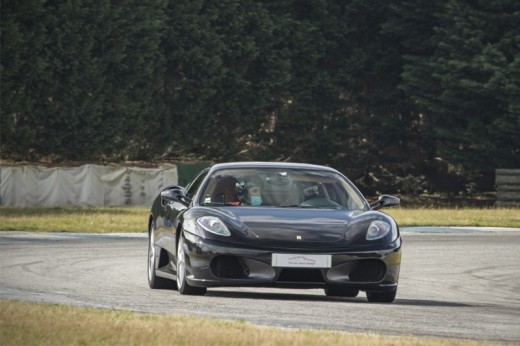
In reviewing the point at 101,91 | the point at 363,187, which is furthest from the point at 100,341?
the point at 363,187

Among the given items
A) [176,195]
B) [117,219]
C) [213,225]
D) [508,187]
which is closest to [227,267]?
[213,225]

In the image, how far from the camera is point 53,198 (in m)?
46.5

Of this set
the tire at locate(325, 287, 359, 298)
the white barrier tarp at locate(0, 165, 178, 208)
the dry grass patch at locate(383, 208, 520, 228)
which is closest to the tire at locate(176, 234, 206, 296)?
the tire at locate(325, 287, 359, 298)

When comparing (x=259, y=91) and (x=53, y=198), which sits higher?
(x=259, y=91)

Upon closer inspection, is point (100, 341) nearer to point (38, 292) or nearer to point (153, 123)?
point (38, 292)

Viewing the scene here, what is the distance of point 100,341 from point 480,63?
43.5 m

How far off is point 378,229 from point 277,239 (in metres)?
1.06

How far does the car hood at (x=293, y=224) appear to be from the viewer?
13891 mm

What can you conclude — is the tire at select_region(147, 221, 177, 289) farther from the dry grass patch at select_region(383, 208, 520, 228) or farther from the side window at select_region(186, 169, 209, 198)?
the dry grass patch at select_region(383, 208, 520, 228)

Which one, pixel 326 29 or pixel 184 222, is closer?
pixel 184 222

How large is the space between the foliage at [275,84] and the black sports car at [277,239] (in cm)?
3306

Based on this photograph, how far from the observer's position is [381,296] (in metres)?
14.4

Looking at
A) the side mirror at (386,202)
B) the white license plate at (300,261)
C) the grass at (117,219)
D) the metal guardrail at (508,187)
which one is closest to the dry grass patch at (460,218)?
the grass at (117,219)

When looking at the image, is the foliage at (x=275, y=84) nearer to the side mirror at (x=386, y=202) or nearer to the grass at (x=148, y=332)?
the side mirror at (x=386, y=202)
